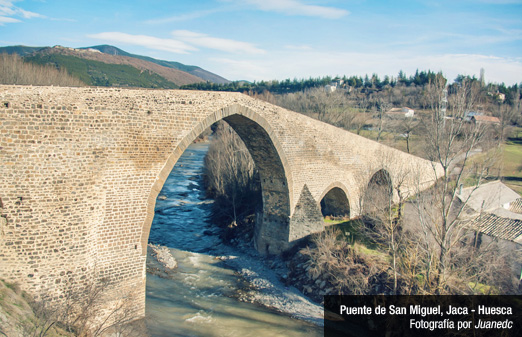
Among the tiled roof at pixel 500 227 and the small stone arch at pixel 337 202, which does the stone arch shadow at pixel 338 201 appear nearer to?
the small stone arch at pixel 337 202

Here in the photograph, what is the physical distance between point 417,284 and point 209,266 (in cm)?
845

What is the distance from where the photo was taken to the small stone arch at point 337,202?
61.1ft

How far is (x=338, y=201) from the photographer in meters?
19.5

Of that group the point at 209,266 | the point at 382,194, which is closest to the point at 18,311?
the point at 209,266

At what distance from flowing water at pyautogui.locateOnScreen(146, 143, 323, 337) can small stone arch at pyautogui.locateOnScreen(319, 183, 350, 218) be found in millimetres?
6124

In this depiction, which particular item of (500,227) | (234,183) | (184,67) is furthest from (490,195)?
(184,67)

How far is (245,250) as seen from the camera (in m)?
17.7

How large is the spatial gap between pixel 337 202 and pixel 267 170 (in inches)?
219

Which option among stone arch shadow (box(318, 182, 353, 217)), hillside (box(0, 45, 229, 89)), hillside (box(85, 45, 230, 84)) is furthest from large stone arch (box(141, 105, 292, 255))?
hillside (box(85, 45, 230, 84))

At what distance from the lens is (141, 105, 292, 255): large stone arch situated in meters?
13.3

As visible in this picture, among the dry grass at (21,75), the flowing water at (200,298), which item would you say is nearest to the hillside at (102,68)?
the dry grass at (21,75)

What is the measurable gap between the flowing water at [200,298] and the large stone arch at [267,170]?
2468 mm

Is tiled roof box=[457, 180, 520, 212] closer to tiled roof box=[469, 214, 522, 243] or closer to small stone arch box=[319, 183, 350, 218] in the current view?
tiled roof box=[469, 214, 522, 243]

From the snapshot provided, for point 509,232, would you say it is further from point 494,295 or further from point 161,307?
point 161,307
